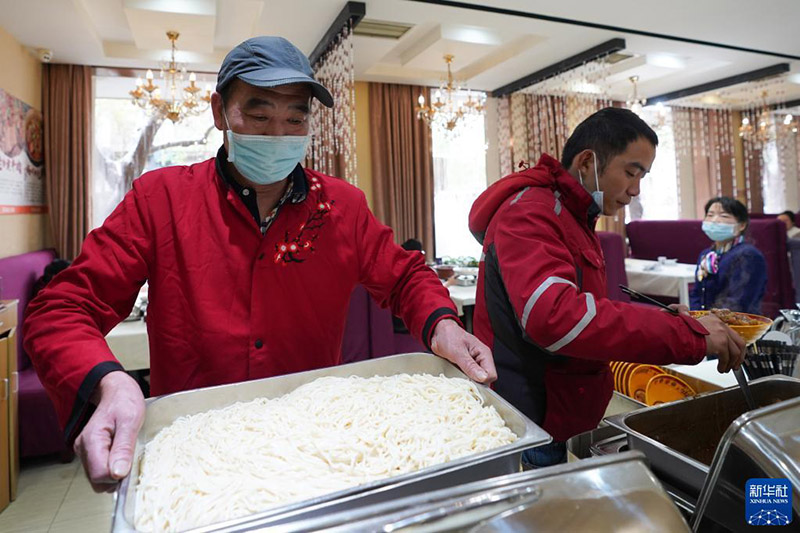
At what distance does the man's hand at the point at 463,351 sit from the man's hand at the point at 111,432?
0.52 meters

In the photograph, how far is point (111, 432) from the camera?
26.1 inches

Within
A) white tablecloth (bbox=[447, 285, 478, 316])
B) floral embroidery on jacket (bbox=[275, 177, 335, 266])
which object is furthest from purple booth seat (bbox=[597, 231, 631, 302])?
Answer: floral embroidery on jacket (bbox=[275, 177, 335, 266])

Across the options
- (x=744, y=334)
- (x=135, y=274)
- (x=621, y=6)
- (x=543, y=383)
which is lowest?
(x=543, y=383)

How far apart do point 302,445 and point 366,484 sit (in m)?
0.19

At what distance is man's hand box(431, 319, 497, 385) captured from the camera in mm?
885

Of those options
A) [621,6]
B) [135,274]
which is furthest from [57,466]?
[621,6]

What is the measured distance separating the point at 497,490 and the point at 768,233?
5128mm

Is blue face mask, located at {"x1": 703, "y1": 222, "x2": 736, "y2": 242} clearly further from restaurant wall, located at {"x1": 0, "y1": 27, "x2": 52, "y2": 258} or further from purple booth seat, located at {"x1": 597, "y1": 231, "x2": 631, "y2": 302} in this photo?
restaurant wall, located at {"x1": 0, "y1": 27, "x2": 52, "y2": 258}

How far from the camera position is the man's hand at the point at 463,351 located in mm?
885

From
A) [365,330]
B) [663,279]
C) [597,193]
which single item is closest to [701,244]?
[663,279]

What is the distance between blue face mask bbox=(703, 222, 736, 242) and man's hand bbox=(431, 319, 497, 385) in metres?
2.78

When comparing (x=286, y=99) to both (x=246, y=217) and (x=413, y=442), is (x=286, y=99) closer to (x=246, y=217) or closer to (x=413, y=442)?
(x=246, y=217)

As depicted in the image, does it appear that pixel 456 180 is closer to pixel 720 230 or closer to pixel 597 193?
pixel 720 230

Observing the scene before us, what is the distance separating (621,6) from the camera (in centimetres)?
415
